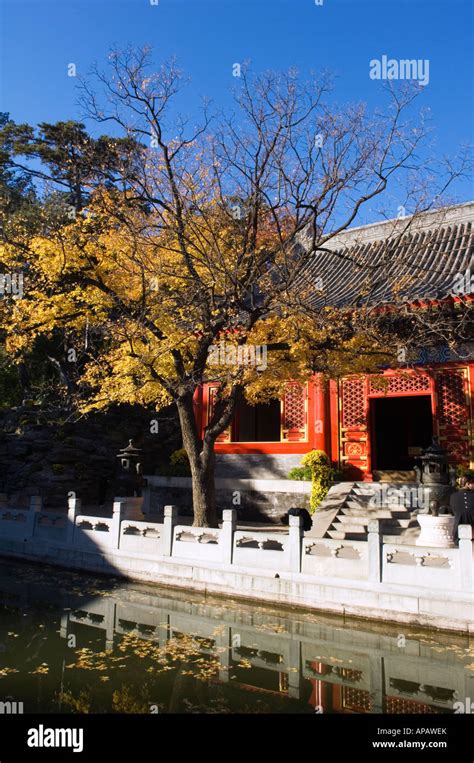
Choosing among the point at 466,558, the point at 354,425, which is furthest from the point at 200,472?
the point at 466,558

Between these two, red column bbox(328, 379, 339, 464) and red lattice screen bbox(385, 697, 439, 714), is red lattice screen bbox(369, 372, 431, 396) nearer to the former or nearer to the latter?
red column bbox(328, 379, 339, 464)

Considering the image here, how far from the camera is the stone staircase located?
37.6 ft

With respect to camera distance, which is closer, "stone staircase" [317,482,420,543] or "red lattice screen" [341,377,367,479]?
"stone staircase" [317,482,420,543]

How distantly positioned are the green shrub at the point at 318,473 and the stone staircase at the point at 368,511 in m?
0.30

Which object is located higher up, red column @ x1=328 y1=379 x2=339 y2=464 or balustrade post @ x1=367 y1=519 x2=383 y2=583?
red column @ x1=328 y1=379 x2=339 y2=464

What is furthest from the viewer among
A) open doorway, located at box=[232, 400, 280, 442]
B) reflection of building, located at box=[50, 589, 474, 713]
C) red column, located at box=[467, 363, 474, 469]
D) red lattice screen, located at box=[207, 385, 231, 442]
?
open doorway, located at box=[232, 400, 280, 442]

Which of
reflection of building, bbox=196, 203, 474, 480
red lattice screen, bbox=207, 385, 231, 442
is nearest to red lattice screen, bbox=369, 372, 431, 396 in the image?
reflection of building, bbox=196, 203, 474, 480

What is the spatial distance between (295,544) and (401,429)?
39.5 feet

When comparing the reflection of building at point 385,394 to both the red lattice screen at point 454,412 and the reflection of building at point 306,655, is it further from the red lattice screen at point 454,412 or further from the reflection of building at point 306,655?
the reflection of building at point 306,655

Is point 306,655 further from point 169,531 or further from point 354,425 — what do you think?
point 354,425

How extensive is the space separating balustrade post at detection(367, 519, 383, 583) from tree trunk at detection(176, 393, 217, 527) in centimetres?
400

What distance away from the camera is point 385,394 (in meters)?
14.5
